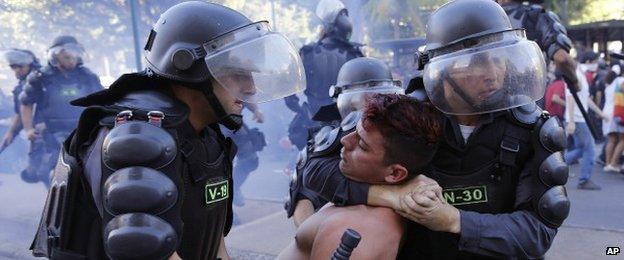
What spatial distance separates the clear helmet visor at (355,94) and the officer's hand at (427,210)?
154cm

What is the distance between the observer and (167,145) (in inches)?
55.1

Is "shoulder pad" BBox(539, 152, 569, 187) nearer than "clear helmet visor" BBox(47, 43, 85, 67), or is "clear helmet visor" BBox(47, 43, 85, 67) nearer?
"shoulder pad" BBox(539, 152, 569, 187)

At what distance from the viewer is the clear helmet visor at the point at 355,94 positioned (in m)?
3.06

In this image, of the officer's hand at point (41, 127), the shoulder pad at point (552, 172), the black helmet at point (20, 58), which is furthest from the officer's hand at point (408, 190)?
the black helmet at point (20, 58)

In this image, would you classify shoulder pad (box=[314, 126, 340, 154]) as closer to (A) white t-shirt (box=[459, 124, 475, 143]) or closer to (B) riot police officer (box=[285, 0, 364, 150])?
(A) white t-shirt (box=[459, 124, 475, 143])

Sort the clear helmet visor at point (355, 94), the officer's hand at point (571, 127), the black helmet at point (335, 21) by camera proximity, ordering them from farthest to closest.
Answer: the officer's hand at point (571, 127) < the black helmet at point (335, 21) < the clear helmet visor at point (355, 94)

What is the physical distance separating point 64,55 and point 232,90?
4657 millimetres

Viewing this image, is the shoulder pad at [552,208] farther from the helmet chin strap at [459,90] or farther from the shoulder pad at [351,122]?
the shoulder pad at [351,122]

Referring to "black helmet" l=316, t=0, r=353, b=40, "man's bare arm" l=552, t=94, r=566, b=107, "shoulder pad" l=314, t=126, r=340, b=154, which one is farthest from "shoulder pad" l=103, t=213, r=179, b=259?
"man's bare arm" l=552, t=94, r=566, b=107

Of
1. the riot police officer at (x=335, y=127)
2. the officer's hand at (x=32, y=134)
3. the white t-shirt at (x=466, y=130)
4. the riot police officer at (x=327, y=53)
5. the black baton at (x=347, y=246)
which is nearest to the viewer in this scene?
the black baton at (x=347, y=246)

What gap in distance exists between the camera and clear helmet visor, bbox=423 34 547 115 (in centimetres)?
168

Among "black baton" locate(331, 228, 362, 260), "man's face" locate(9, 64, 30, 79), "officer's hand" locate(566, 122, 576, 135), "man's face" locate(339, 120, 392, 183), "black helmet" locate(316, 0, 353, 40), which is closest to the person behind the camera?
"black baton" locate(331, 228, 362, 260)

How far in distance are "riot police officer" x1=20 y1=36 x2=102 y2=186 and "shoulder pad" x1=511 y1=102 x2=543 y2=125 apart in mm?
4960

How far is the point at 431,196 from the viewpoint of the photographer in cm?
146
